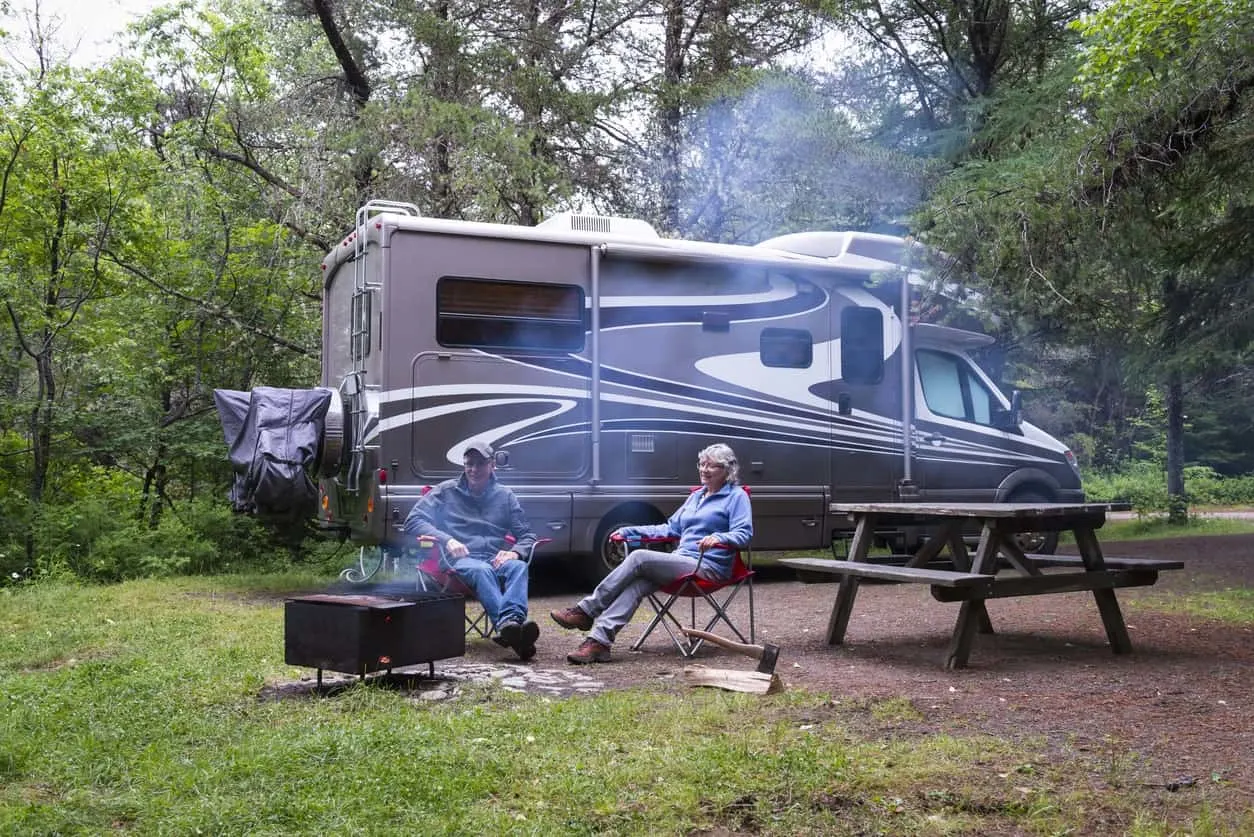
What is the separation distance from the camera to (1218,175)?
6059 mm

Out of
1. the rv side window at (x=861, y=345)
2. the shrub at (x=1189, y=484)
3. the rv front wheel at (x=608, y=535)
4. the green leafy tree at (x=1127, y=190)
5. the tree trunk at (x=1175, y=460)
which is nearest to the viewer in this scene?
the green leafy tree at (x=1127, y=190)

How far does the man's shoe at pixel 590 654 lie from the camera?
559 cm

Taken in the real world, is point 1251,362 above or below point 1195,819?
above

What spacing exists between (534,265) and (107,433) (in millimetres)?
4796

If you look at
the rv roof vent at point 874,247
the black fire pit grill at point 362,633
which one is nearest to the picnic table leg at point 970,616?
the black fire pit grill at point 362,633

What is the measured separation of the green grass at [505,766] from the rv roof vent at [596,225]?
464 cm

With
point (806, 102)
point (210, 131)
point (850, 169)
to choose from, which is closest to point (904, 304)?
→ point (850, 169)

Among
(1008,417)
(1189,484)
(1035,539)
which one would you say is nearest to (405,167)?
(1008,417)

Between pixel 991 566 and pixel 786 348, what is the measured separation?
13.6 ft

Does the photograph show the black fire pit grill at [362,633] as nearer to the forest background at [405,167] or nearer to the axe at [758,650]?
the axe at [758,650]

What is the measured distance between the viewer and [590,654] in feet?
18.4

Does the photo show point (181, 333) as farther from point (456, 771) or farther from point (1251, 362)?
point (1251, 362)

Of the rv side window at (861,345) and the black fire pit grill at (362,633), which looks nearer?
the black fire pit grill at (362,633)

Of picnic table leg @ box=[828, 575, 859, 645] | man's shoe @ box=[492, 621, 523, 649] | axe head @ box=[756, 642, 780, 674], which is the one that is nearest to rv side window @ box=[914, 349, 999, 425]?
picnic table leg @ box=[828, 575, 859, 645]
